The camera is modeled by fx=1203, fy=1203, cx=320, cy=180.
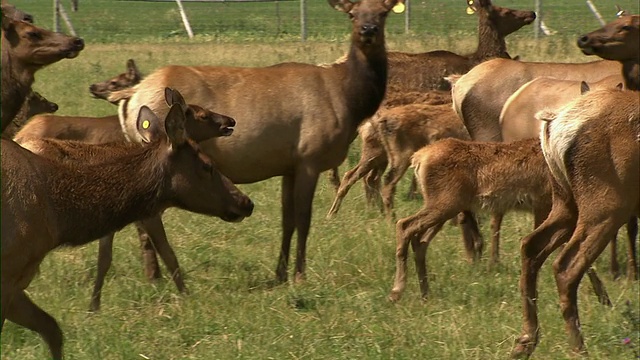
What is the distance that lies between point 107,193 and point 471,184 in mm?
3039

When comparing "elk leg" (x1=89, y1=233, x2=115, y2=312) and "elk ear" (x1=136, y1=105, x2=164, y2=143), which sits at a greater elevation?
"elk ear" (x1=136, y1=105, x2=164, y2=143)

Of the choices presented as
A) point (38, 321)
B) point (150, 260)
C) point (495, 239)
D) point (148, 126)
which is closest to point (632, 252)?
point (495, 239)

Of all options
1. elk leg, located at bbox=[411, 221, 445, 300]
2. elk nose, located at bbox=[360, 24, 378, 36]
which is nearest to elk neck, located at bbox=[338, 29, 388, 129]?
elk nose, located at bbox=[360, 24, 378, 36]

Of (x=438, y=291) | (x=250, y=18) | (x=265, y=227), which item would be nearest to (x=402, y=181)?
(x=265, y=227)

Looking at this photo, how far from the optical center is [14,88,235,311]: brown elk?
7.88 meters

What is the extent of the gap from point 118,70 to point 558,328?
15.3 meters

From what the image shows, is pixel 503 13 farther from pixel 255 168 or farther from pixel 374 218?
pixel 255 168

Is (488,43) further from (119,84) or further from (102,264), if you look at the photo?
(102,264)

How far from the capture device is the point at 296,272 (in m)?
9.09

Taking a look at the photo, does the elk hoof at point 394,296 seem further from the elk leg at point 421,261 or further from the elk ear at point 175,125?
the elk ear at point 175,125

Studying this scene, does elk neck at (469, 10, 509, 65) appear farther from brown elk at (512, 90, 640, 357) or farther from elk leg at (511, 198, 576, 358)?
brown elk at (512, 90, 640, 357)

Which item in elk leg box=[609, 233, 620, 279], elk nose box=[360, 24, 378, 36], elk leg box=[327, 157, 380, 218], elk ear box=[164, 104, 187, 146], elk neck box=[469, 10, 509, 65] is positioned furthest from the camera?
elk neck box=[469, 10, 509, 65]

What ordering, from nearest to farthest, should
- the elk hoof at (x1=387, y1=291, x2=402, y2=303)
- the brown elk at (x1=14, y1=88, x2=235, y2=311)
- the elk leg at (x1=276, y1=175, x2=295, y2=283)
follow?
1. the brown elk at (x1=14, y1=88, x2=235, y2=311)
2. the elk hoof at (x1=387, y1=291, x2=402, y2=303)
3. the elk leg at (x1=276, y1=175, x2=295, y2=283)

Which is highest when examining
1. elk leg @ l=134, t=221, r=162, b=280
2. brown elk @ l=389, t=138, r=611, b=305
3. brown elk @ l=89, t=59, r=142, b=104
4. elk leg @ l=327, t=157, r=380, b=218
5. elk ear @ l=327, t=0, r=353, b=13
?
elk ear @ l=327, t=0, r=353, b=13
